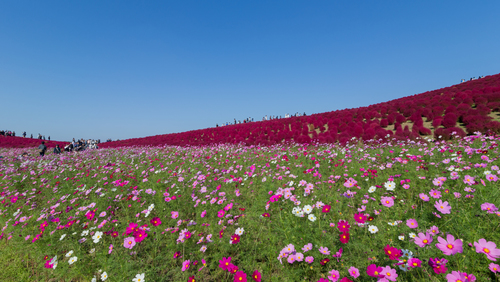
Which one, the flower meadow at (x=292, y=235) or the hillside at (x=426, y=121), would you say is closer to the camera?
the flower meadow at (x=292, y=235)

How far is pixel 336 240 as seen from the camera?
223cm

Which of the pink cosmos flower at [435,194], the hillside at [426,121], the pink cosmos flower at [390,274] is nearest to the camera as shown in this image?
the pink cosmos flower at [390,274]

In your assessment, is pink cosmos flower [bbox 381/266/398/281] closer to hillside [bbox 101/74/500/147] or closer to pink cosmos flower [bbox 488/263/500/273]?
pink cosmos flower [bbox 488/263/500/273]

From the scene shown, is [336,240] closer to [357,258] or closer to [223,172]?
[357,258]

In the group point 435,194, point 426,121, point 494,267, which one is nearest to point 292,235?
point 494,267

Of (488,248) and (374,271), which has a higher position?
(488,248)

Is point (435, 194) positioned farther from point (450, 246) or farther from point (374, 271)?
point (374, 271)

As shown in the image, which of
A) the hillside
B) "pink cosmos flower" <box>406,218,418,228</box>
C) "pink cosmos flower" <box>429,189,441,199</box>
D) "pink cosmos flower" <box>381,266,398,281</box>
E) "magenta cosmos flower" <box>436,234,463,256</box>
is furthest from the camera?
the hillside

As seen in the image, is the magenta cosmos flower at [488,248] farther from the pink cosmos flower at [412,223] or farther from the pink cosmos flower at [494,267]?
the pink cosmos flower at [412,223]

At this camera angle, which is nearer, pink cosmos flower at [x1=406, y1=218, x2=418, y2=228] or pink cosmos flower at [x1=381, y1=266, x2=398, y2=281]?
pink cosmos flower at [x1=381, y1=266, x2=398, y2=281]

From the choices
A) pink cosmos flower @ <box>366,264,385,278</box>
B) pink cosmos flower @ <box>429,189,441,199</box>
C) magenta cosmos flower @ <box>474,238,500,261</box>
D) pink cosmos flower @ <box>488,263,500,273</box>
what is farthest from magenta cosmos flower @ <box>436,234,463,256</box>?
pink cosmos flower @ <box>429,189,441,199</box>

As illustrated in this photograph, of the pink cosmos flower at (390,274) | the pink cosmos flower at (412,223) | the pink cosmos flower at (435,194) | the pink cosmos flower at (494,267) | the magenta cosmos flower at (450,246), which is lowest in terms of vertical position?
the pink cosmos flower at (390,274)

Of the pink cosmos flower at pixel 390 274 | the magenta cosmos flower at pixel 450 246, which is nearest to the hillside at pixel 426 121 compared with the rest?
the magenta cosmos flower at pixel 450 246

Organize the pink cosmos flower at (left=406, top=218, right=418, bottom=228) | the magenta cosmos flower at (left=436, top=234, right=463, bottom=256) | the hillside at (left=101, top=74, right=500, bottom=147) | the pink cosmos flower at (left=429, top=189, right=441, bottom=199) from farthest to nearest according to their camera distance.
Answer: the hillside at (left=101, top=74, right=500, bottom=147) → the pink cosmos flower at (left=429, top=189, right=441, bottom=199) → the pink cosmos flower at (left=406, top=218, right=418, bottom=228) → the magenta cosmos flower at (left=436, top=234, right=463, bottom=256)
